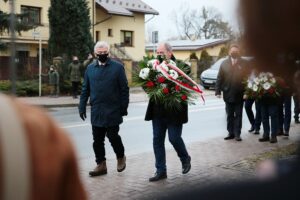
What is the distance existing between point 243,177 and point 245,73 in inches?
8.8

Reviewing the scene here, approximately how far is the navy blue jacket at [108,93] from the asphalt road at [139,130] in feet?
3.75

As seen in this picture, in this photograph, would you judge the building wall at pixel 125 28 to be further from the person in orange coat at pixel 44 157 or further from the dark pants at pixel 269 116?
the person in orange coat at pixel 44 157

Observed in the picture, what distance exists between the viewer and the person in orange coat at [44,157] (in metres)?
0.80

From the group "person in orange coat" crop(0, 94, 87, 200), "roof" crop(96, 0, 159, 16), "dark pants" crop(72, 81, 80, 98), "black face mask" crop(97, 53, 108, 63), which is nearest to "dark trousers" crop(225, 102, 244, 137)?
"black face mask" crop(97, 53, 108, 63)

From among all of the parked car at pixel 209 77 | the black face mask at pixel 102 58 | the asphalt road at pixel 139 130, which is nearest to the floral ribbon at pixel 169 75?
the black face mask at pixel 102 58

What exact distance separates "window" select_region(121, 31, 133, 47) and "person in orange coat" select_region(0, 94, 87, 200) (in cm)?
4356

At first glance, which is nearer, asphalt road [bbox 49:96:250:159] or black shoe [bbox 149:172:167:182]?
black shoe [bbox 149:172:167:182]

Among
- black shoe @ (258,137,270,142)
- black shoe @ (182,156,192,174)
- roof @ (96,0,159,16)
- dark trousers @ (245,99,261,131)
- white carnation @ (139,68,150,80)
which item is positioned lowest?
black shoe @ (258,137,270,142)

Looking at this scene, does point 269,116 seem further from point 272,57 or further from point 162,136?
point 272,57

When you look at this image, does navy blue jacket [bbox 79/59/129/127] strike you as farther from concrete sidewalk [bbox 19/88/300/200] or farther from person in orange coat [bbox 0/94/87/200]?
person in orange coat [bbox 0/94/87/200]

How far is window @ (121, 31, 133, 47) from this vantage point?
44438mm

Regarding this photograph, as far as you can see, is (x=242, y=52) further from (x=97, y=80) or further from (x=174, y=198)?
(x=97, y=80)

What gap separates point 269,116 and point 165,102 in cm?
434

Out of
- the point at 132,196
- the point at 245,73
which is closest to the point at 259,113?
the point at 132,196
